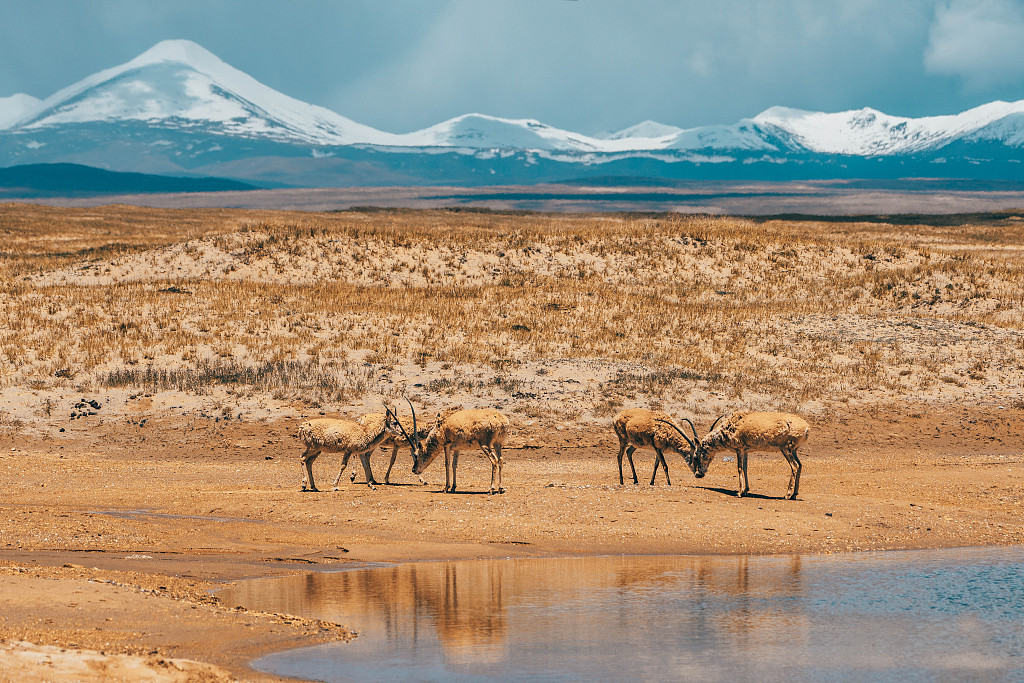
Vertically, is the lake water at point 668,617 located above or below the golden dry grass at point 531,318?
below

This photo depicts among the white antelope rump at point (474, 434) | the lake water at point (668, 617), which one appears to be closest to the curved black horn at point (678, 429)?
the white antelope rump at point (474, 434)

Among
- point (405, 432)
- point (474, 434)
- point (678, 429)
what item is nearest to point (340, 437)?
point (405, 432)

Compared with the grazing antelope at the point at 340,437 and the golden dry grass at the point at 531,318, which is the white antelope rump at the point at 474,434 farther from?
the golden dry grass at the point at 531,318

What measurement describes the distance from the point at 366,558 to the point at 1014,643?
952 centimetres

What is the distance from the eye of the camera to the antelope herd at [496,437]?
21703mm

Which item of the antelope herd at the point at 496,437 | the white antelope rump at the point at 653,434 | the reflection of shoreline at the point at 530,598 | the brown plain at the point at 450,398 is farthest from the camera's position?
the white antelope rump at the point at 653,434

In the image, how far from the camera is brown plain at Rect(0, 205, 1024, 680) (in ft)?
56.5

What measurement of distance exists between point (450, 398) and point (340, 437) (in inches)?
416

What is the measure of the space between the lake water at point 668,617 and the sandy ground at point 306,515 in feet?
2.54

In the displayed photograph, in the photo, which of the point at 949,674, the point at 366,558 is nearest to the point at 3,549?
the point at 366,558

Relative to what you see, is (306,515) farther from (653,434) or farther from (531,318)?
(531,318)

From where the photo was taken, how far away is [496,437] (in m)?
21.8

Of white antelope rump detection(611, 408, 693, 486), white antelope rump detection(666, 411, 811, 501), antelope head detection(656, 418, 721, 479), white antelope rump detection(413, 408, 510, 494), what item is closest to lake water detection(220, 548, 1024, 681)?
white antelope rump detection(666, 411, 811, 501)

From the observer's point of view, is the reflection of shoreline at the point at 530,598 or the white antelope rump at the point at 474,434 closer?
the reflection of shoreline at the point at 530,598
